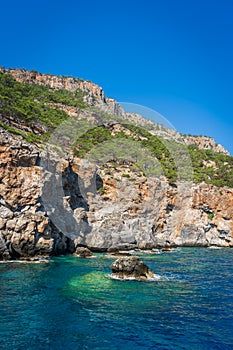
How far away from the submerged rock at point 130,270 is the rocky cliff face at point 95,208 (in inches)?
335

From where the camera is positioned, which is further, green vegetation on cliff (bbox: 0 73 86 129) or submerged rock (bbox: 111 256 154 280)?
green vegetation on cliff (bbox: 0 73 86 129)

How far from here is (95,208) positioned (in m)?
40.1

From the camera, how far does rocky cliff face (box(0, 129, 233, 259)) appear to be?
86.8ft

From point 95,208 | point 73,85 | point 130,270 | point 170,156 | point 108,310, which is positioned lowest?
point 108,310

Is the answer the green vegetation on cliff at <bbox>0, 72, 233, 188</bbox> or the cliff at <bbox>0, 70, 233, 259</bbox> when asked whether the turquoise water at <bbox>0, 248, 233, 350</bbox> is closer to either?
the cliff at <bbox>0, 70, 233, 259</bbox>

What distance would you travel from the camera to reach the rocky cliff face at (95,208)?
86.8ft

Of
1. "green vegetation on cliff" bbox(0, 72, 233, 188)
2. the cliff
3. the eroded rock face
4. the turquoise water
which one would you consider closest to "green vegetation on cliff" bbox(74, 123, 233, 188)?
"green vegetation on cliff" bbox(0, 72, 233, 188)

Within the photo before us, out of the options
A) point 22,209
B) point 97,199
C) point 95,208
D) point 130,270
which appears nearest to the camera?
point 130,270

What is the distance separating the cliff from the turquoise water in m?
5.34

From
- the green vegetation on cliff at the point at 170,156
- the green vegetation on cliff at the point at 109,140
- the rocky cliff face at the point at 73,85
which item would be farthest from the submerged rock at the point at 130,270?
the rocky cliff face at the point at 73,85

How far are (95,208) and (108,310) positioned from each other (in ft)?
87.8

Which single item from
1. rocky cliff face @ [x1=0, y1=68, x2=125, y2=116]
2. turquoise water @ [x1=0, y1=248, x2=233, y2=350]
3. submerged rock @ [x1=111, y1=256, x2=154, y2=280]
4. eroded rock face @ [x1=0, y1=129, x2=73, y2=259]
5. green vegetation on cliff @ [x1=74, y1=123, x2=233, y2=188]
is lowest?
turquoise water @ [x1=0, y1=248, x2=233, y2=350]

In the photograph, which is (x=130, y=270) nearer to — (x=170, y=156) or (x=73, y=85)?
(x=170, y=156)

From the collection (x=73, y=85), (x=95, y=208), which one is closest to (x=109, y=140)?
(x=95, y=208)
